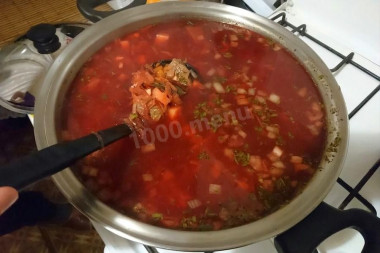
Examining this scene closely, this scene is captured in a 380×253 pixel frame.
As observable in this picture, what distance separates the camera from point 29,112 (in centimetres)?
126

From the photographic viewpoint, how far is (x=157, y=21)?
48.5 inches

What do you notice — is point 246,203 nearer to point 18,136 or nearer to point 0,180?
point 0,180

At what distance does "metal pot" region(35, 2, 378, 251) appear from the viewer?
741mm

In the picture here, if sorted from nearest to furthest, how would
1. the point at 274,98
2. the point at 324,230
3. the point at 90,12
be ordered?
the point at 324,230, the point at 274,98, the point at 90,12

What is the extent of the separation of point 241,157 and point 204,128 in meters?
0.14

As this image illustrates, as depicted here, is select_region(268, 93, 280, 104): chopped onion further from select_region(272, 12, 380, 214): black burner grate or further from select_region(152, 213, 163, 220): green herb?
select_region(152, 213, 163, 220): green herb

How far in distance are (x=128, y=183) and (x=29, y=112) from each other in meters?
0.62

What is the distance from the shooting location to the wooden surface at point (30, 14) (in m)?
2.17

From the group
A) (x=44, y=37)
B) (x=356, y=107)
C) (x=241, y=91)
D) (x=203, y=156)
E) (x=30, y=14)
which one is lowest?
(x=30, y=14)

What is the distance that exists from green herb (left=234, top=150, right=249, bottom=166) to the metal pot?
7.1 inches

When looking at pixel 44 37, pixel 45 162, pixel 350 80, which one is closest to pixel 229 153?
pixel 45 162

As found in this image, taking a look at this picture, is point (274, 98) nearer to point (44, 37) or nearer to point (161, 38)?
point (161, 38)

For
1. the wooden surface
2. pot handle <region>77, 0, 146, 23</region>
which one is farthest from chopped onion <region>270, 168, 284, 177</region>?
the wooden surface

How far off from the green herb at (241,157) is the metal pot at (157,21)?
0.18m
